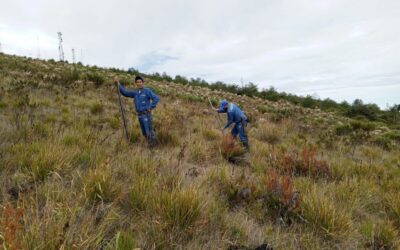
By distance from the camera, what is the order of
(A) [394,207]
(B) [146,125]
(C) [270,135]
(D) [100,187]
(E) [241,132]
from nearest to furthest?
(D) [100,187], (A) [394,207], (B) [146,125], (E) [241,132], (C) [270,135]

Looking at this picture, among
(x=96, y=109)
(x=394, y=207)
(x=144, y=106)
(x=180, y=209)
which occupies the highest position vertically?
(x=144, y=106)

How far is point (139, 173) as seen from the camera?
3.67 m

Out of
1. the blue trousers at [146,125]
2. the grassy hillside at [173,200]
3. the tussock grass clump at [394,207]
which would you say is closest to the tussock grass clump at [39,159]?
the grassy hillside at [173,200]

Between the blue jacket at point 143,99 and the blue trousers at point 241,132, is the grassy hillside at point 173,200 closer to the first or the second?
the blue trousers at point 241,132

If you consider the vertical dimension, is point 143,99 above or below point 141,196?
above

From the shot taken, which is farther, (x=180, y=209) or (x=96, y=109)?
(x=96, y=109)

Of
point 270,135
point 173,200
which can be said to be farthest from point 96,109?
point 173,200

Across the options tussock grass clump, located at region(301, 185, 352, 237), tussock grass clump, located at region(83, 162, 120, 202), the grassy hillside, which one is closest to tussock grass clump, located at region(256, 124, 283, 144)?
the grassy hillside

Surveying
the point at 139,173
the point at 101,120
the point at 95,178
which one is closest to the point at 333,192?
the point at 139,173

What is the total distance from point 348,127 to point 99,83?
12.2m

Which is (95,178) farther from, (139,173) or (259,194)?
(259,194)

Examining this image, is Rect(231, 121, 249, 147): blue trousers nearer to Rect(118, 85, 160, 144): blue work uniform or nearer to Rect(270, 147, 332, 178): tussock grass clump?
Rect(270, 147, 332, 178): tussock grass clump

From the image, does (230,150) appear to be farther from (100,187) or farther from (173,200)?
(100,187)

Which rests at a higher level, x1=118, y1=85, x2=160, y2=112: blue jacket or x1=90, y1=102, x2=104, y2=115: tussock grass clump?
x1=118, y1=85, x2=160, y2=112: blue jacket
